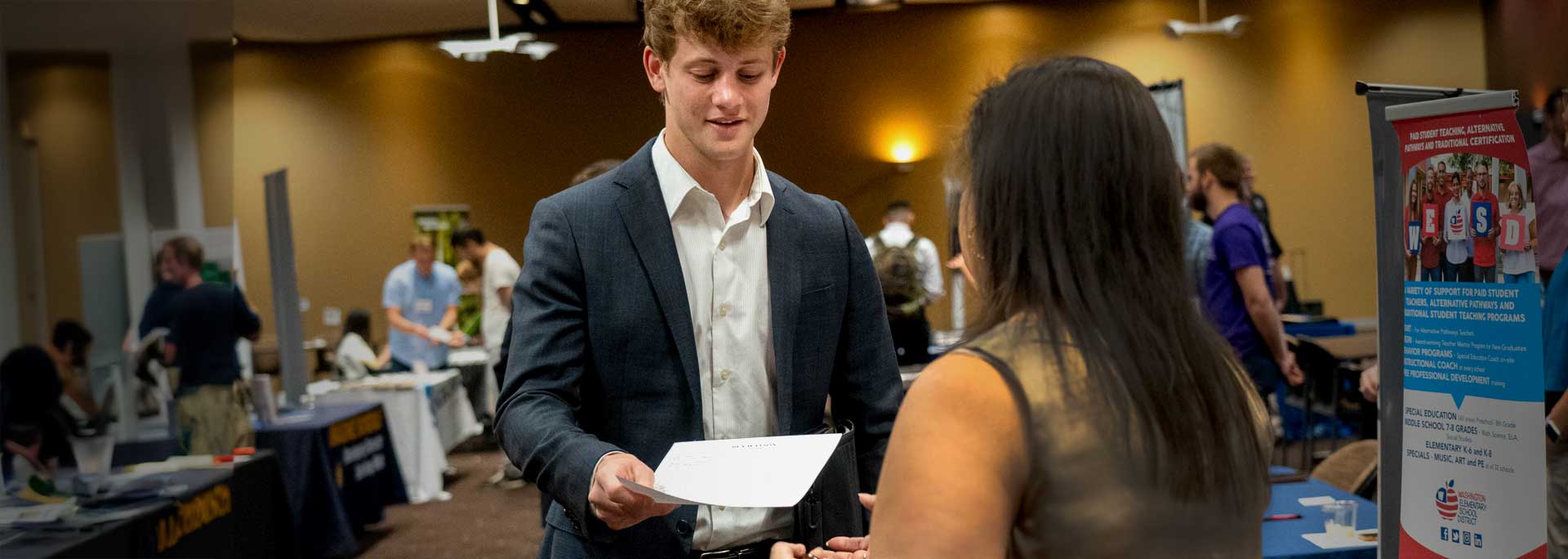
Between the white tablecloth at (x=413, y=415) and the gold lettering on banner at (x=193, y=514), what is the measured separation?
564cm

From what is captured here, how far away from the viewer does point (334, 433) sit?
563cm

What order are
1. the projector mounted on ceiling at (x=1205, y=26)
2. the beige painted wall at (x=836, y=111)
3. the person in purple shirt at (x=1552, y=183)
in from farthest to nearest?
the projector mounted on ceiling at (x=1205, y=26), the beige painted wall at (x=836, y=111), the person in purple shirt at (x=1552, y=183)

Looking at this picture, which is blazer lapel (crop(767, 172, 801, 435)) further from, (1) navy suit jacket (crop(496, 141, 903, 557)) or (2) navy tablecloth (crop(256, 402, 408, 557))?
(2) navy tablecloth (crop(256, 402, 408, 557))

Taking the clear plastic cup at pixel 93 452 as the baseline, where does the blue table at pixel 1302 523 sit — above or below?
below

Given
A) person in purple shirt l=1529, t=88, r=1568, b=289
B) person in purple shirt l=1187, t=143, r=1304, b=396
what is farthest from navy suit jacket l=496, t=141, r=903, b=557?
person in purple shirt l=1187, t=143, r=1304, b=396

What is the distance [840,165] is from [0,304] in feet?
16.5

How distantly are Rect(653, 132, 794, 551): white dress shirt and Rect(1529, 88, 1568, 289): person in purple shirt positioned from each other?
296 cm

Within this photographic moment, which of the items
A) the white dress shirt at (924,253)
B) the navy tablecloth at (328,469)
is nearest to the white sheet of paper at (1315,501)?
the white dress shirt at (924,253)

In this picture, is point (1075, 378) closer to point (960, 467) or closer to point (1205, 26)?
point (960, 467)

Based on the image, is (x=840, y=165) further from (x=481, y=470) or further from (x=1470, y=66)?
(x=1470, y=66)

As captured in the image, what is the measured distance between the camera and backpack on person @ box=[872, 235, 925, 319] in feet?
18.3

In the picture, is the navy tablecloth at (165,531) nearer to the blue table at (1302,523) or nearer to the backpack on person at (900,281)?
the blue table at (1302,523)

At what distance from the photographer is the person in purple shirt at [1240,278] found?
446 centimetres

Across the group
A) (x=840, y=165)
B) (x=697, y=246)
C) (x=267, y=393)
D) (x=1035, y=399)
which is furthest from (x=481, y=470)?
(x=1035, y=399)
